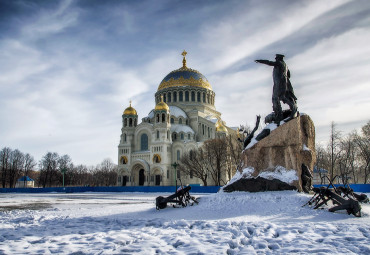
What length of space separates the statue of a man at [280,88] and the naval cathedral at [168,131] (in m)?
32.0

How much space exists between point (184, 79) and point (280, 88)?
152 ft

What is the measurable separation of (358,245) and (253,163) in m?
6.83

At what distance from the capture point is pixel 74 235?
6.52 metres

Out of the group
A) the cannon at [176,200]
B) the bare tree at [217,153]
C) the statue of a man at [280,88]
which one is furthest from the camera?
the bare tree at [217,153]

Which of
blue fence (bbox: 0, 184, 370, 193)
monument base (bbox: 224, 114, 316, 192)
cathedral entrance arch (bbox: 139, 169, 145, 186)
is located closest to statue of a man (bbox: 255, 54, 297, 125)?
monument base (bbox: 224, 114, 316, 192)

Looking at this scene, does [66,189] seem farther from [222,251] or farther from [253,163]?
[222,251]

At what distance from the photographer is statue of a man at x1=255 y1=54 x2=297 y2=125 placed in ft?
41.9

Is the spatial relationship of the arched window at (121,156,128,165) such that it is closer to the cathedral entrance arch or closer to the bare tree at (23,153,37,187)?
the cathedral entrance arch

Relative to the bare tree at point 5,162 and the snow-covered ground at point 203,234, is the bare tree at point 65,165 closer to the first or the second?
the bare tree at point 5,162

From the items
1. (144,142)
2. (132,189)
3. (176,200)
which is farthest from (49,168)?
(176,200)

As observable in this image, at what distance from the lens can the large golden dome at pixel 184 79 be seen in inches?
2292

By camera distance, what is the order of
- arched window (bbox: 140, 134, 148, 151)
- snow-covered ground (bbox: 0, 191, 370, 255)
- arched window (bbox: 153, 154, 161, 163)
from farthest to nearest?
1. arched window (bbox: 140, 134, 148, 151)
2. arched window (bbox: 153, 154, 161, 163)
3. snow-covered ground (bbox: 0, 191, 370, 255)

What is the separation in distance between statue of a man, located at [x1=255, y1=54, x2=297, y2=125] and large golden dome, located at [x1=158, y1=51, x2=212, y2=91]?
45.4 m

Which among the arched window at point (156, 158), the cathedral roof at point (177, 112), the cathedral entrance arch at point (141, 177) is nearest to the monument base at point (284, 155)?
the arched window at point (156, 158)
